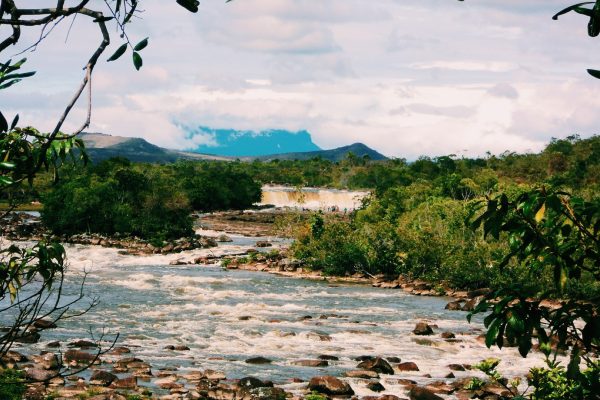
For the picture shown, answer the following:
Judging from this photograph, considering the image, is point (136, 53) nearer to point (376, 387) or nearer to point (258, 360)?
point (376, 387)

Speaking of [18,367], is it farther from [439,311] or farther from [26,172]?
[439,311]

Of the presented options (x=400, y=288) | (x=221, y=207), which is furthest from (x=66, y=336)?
(x=221, y=207)

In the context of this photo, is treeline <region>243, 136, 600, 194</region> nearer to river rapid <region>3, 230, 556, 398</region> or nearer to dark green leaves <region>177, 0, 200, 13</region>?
river rapid <region>3, 230, 556, 398</region>

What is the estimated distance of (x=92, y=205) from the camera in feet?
133

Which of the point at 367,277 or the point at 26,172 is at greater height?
the point at 26,172

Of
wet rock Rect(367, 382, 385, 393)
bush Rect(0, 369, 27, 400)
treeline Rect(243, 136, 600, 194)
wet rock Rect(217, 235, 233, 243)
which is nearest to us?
bush Rect(0, 369, 27, 400)

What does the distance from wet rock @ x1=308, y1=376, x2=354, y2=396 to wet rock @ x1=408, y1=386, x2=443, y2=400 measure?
983 millimetres

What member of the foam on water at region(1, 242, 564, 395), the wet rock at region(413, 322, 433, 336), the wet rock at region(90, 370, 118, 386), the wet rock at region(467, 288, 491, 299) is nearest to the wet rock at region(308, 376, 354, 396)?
the foam on water at region(1, 242, 564, 395)

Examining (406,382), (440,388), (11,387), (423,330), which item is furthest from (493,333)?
(423,330)

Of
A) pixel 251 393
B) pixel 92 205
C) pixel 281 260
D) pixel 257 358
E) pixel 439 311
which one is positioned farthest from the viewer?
pixel 92 205

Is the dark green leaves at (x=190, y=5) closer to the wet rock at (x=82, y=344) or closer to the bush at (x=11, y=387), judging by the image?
the bush at (x=11, y=387)

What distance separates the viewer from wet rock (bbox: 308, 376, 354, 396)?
1206 cm

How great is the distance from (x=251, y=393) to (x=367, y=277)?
55.1ft

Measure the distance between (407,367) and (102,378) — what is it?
219 inches
